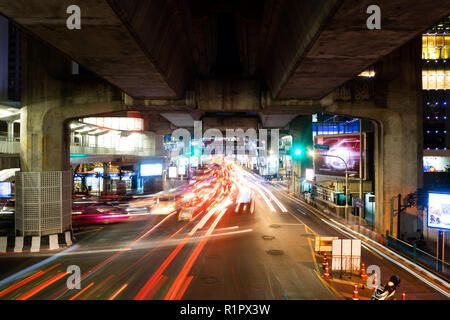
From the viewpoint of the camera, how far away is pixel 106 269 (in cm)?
1169

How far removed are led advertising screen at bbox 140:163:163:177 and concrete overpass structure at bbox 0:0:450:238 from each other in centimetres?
2244

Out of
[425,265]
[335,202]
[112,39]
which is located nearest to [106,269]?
[112,39]

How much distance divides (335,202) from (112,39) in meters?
25.2

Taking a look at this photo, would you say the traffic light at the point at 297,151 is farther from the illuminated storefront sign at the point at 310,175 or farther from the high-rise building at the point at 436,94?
the high-rise building at the point at 436,94

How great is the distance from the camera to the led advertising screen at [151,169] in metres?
39.5

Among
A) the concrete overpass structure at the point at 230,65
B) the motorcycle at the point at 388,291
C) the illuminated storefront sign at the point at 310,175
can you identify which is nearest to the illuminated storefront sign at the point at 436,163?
the illuminated storefront sign at the point at 310,175

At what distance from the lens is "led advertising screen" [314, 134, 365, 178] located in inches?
1133

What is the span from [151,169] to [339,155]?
27.7 metres

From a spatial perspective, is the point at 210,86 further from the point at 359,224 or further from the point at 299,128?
the point at 299,128

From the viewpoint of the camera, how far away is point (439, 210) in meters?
12.9

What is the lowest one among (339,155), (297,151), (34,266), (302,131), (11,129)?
(34,266)

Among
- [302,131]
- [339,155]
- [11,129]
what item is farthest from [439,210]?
[11,129]

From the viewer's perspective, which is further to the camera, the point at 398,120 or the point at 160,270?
the point at 398,120

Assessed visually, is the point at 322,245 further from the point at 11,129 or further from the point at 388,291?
the point at 11,129
